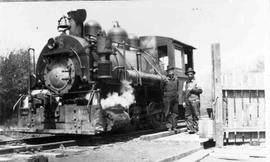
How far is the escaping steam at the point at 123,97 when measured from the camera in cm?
830

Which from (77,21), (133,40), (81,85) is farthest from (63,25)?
(133,40)

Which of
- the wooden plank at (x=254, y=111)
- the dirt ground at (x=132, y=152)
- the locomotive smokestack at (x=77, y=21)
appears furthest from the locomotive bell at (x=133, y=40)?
the wooden plank at (x=254, y=111)

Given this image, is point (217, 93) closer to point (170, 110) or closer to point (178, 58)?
point (170, 110)

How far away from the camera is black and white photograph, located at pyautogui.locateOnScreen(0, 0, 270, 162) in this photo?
19.1 feet

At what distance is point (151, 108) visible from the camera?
32.9 ft

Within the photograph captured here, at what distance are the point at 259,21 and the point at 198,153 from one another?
232 centimetres

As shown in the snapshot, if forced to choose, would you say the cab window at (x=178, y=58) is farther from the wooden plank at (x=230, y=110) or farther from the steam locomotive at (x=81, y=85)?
the wooden plank at (x=230, y=110)

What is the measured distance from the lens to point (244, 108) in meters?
6.93

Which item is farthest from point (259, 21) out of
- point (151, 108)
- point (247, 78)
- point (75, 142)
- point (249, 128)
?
point (151, 108)

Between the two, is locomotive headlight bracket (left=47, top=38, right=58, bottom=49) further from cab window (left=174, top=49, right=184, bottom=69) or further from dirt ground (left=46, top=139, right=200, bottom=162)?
cab window (left=174, top=49, right=184, bottom=69)

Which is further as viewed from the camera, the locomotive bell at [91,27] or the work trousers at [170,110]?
the work trousers at [170,110]

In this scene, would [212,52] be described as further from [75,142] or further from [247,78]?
[75,142]

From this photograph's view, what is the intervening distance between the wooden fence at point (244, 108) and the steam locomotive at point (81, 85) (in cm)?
225

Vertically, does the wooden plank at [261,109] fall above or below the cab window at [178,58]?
below
